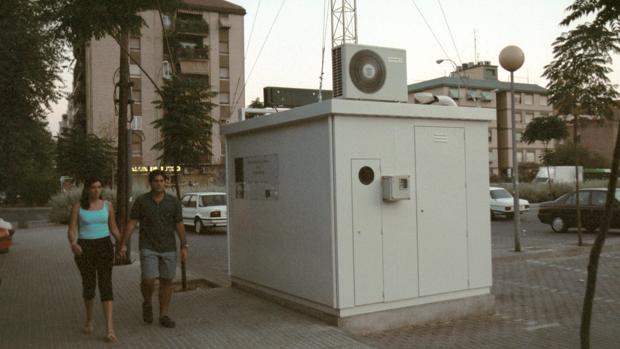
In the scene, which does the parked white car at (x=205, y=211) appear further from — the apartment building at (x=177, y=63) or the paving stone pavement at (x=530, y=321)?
the apartment building at (x=177, y=63)

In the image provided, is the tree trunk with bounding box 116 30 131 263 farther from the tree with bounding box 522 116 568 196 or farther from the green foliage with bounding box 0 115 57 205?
the tree with bounding box 522 116 568 196

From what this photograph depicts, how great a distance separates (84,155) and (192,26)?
21.7 meters

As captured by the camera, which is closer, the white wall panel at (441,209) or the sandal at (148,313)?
the sandal at (148,313)

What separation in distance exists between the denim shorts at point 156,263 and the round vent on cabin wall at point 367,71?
3.05 meters

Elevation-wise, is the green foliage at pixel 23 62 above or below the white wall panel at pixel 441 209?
above

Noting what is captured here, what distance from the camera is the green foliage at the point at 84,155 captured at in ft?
132

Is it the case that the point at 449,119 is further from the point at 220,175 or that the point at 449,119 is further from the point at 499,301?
the point at 220,175

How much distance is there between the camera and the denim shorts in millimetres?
7355

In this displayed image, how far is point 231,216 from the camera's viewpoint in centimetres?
980

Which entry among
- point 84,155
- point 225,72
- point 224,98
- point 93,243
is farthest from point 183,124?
point 225,72

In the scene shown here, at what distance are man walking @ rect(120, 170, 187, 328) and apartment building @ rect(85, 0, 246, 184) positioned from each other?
44.8 metres

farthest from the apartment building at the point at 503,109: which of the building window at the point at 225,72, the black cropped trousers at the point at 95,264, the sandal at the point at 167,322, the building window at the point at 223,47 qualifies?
the black cropped trousers at the point at 95,264

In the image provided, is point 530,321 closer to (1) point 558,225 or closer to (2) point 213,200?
(1) point 558,225

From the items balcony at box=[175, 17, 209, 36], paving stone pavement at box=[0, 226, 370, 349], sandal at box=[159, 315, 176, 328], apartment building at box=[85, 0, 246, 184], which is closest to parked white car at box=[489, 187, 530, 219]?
paving stone pavement at box=[0, 226, 370, 349]
